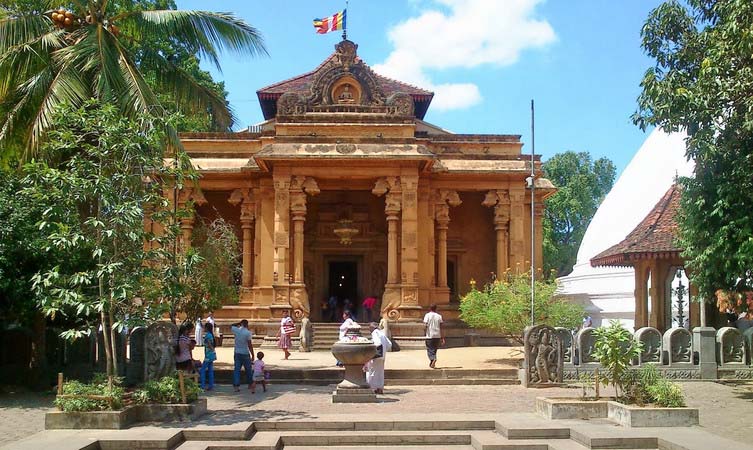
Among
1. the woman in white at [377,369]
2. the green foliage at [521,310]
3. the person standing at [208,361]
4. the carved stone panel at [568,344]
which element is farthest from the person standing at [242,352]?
the carved stone panel at [568,344]

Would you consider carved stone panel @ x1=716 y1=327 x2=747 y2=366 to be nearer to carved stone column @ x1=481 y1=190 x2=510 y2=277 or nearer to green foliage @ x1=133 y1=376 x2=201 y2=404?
carved stone column @ x1=481 y1=190 x2=510 y2=277

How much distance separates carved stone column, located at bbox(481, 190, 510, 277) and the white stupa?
4.62m

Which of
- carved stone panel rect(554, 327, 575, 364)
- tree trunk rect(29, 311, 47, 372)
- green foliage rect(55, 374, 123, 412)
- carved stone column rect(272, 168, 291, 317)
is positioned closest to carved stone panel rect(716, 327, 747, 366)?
carved stone panel rect(554, 327, 575, 364)

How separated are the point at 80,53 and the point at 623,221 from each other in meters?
23.8

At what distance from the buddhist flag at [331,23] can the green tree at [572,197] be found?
89.7ft

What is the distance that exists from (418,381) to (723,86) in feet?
28.1

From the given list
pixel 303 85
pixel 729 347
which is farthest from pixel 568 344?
pixel 303 85

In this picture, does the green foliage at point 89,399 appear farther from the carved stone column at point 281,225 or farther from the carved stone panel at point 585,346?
the carved stone column at point 281,225

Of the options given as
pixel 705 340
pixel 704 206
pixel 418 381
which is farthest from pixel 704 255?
pixel 418 381

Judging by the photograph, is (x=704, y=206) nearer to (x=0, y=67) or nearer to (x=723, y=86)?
(x=723, y=86)

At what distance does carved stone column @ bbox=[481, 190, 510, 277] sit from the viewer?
26.0m

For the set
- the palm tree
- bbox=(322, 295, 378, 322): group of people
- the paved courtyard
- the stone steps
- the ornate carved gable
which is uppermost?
the ornate carved gable

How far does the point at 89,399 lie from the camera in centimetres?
1038

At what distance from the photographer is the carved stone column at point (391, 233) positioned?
2359 cm
